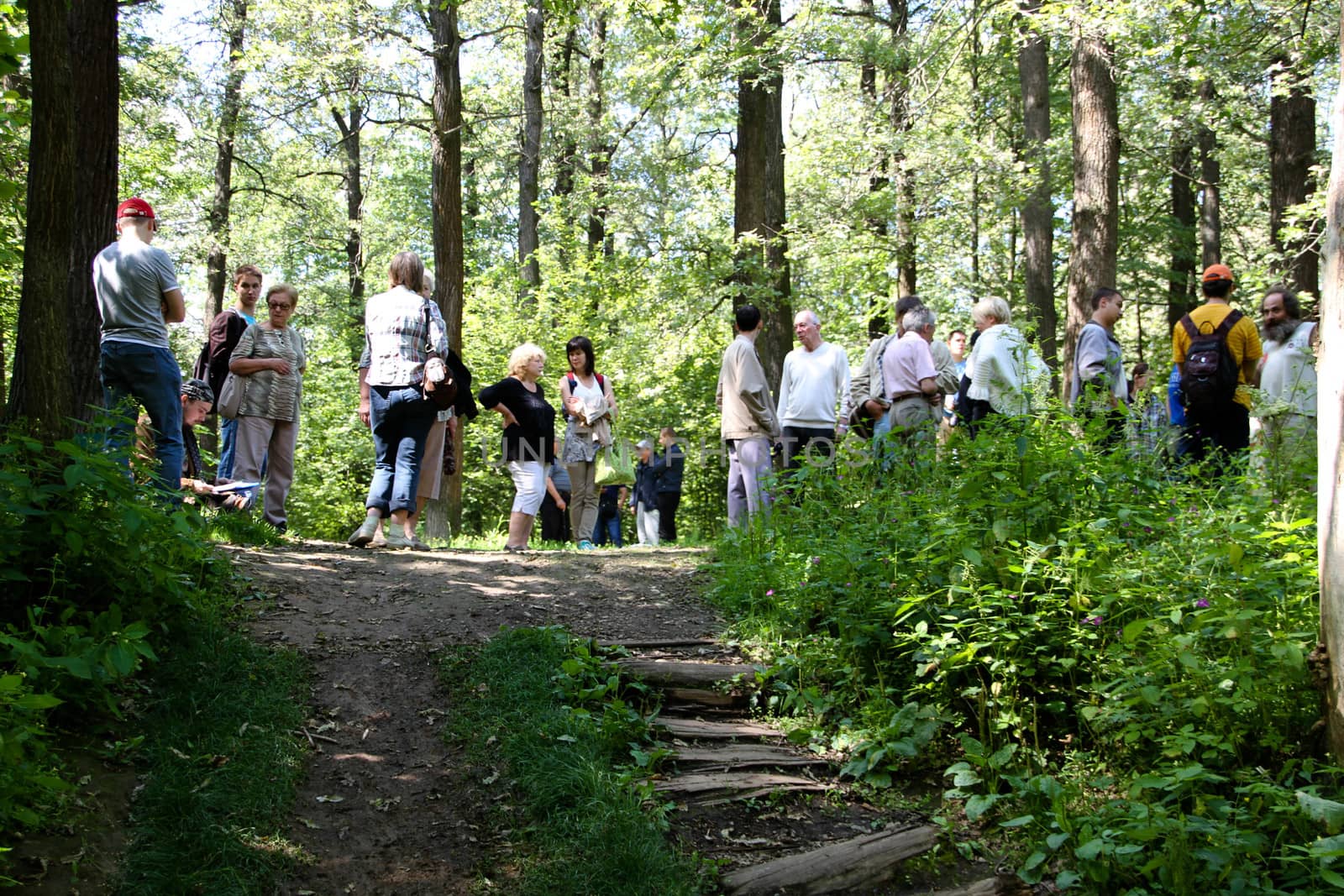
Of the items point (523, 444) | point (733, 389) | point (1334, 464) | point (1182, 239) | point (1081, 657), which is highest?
point (1182, 239)

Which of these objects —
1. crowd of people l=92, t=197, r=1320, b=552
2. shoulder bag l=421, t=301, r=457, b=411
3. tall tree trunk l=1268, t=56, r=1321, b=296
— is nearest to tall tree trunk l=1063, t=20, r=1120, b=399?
crowd of people l=92, t=197, r=1320, b=552

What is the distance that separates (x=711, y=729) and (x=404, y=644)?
165cm

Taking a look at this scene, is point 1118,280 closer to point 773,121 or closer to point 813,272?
→ point 813,272

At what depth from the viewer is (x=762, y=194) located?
11883mm

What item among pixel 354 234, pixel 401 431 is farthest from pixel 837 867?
pixel 354 234

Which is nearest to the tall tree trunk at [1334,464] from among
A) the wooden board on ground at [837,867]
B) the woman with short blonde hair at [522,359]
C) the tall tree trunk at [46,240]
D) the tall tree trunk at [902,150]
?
the wooden board on ground at [837,867]

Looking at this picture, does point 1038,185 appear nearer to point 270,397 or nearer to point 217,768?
point 270,397

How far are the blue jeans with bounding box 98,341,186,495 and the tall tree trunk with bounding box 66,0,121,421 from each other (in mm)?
188

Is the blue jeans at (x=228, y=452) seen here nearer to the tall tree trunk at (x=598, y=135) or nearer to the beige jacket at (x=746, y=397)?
the beige jacket at (x=746, y=397)

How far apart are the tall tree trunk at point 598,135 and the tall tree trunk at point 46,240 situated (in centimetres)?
1475

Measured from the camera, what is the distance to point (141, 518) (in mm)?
4078

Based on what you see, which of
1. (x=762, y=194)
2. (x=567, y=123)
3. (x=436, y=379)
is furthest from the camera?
(x=567, y=123)

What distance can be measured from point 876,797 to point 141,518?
3.17 metres

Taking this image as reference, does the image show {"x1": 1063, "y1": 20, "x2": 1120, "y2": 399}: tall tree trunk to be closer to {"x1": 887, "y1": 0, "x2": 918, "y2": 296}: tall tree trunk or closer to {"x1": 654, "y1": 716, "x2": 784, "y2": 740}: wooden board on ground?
{"x1": 887, "y1": 0, "x2": 918, "y2": 296}: tall tree trunk
